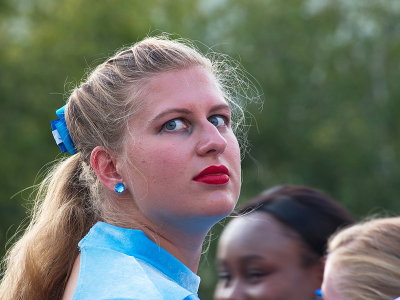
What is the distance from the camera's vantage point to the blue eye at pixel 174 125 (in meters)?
2.76

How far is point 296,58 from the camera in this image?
2873 centimetres

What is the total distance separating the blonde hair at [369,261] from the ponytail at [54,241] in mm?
1013

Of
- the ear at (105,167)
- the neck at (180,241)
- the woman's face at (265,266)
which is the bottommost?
the woman's face at (265,266)

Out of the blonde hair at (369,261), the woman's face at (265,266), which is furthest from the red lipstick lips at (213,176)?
the woman's face at (265,266)

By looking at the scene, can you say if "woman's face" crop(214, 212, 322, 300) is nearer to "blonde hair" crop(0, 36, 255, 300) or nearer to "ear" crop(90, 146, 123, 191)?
"blonde hair" crop(0, 36, 255, 300)

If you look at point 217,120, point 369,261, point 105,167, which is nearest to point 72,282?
point 105,167

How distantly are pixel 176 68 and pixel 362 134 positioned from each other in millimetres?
23807

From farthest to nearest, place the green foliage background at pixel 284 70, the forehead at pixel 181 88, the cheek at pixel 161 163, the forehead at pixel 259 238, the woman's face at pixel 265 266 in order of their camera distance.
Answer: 1. the green foliage background at pixel 284 70
2. the forehead at pixel 259 238
3. the woman's face at pixel 265 266
4. the forehead at pixel 181 88
5. the cheek at pixel 161 163

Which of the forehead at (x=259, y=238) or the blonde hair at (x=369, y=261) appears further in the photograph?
the forehead at (x=259, y=238)

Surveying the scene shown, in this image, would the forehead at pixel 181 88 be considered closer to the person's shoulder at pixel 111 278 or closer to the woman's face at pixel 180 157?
the woman's face at pixel 180 157

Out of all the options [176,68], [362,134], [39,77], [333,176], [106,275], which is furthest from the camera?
[333,176]

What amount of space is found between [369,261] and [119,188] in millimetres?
1099

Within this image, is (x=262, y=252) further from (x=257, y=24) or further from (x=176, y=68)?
(x=257, y=24)

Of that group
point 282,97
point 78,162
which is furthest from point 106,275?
point 282,97
